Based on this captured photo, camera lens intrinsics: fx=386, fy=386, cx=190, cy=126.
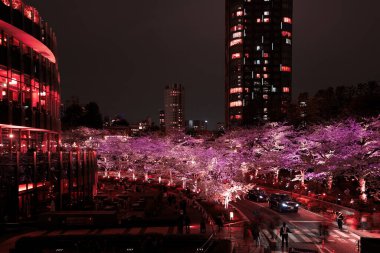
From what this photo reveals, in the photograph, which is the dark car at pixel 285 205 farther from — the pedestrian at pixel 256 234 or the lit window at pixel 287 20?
the lit window at pixel 287 20

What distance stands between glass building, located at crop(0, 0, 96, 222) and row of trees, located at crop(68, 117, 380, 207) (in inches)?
492

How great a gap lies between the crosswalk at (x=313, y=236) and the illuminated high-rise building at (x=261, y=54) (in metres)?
118

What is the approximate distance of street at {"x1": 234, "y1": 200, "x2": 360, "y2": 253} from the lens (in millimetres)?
21641

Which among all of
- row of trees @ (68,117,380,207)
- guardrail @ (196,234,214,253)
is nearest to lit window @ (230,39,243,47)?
row of trees @ (68,117,380,207)

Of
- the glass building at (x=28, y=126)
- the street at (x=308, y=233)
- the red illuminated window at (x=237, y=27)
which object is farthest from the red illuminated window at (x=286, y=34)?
the street at (x=308, y=233)

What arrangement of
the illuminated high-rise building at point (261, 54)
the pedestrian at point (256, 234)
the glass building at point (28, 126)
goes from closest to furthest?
the pedestrian at point (256, 234) → the glass building at point (28, 126) → the illuminated high-rise building at point (261, 54)

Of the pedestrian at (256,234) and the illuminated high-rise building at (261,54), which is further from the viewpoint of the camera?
the illuminated high-rise building at (261,54)

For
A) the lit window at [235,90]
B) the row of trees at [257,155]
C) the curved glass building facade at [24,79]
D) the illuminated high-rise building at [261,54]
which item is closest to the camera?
the curved glass building facade at [24,79]

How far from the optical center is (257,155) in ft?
202

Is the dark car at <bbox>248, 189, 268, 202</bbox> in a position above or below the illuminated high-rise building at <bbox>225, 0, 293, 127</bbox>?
below

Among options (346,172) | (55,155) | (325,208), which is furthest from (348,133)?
(55,155)

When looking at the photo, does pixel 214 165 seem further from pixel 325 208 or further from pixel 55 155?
pixel 55 155

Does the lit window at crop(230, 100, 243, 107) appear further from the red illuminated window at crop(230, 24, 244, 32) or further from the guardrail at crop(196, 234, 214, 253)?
the guardrail at crop(196, 234, 214, 253)

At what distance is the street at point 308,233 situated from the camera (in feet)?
71.0
